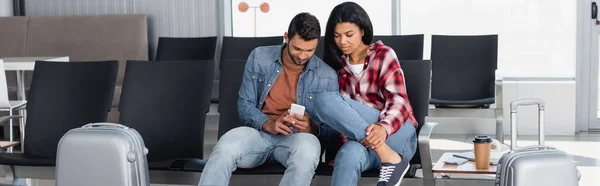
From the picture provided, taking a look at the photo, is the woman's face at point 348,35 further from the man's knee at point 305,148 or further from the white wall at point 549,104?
the white wall at point 549,104

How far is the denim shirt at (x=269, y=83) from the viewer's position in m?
3.38

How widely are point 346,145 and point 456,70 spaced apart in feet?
9.27

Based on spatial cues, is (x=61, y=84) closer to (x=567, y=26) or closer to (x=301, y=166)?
(x=301, y=166)

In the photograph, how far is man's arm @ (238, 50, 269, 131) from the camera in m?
3.41

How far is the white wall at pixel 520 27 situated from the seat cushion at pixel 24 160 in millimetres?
3619

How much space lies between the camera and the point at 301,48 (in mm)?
3295

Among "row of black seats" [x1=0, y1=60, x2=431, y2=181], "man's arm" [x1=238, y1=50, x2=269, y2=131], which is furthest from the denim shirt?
"row of black seats" [x1=0, y1=60, x2=431, y2=181]

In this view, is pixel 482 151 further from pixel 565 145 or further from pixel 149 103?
pixel 565 145

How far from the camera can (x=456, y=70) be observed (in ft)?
19.0

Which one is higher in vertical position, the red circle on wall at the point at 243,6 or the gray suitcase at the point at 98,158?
the red circle on wall at the point at 243,6

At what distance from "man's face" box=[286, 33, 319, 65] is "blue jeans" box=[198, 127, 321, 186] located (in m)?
0.30

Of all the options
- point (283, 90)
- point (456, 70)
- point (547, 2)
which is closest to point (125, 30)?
point (456, 70)

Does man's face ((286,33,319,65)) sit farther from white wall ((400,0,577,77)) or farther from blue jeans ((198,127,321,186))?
white wall ((400,0,577,77))

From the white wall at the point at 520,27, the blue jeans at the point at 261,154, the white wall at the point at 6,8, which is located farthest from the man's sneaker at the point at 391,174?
the white wall at the point at 6,8
